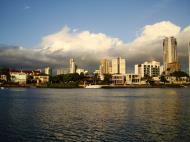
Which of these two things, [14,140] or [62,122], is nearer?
[14,140]

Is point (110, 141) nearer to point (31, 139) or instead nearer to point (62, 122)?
point (31, 139)

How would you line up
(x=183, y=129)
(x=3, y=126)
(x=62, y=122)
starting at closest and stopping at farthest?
1. (x=183, y=129)
2. (x=3, y=126)
3. (x=62, y=122)

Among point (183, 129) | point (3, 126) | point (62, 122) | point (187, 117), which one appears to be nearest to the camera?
point (183, 129)

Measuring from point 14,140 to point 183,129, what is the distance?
19493 millimetres

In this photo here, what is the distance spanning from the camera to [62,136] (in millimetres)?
32250

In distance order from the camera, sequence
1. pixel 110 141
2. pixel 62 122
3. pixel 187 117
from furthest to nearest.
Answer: pixel 187 117 < pixel 62 122 < pixel 110 141

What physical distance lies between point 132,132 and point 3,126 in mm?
16636

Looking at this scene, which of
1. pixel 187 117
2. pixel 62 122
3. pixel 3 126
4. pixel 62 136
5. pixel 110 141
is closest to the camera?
pixel 110 141

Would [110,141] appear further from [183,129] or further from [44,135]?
[183,129]

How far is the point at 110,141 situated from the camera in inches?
1180

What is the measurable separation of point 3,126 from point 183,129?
22535 mm

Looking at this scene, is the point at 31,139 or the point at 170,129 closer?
the point at 31,139

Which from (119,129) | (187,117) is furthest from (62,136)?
(187,117)

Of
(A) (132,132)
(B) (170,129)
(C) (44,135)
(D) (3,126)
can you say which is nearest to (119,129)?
(A) (132,132)
